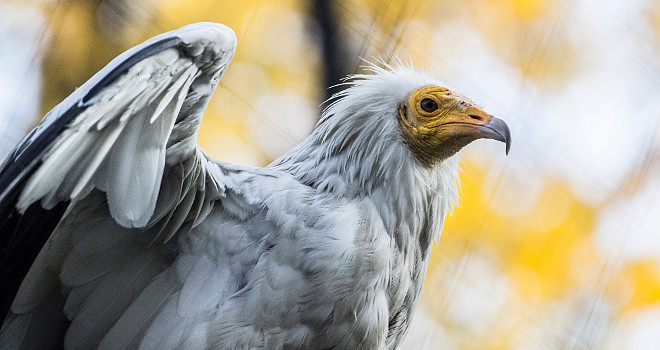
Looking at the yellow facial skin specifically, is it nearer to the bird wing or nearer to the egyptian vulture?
the egyptian vulture

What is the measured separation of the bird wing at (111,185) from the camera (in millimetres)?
1402

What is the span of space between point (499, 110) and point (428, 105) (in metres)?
1.70

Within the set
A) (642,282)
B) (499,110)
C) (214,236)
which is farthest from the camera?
(642,282)

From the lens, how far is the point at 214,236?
5.84 ft

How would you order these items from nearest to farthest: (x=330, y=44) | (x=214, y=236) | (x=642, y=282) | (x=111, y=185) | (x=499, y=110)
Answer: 1. (x=111, y=185)
2. (x=214, y=236)
3. (x=330, y=44)
4. (x=499, y=110)
5. (x=642, y=282)

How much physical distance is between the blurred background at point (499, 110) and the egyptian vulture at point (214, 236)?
807mm

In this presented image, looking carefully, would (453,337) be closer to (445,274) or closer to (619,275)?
(445,274)

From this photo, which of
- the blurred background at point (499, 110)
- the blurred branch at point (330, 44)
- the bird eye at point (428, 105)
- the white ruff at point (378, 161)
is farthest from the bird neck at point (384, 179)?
the blurred background at point (499, 110)

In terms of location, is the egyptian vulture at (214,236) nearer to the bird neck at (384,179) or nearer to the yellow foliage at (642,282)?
the bird neck at (384,179)

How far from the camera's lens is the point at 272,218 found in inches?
69.4

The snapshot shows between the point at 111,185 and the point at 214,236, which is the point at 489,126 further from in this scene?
the point at 111,185

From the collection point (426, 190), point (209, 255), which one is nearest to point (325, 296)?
point (209, 255)

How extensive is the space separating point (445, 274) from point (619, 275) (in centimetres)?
119

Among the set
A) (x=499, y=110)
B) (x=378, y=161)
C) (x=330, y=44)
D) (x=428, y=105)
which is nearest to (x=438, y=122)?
(x=428, y=105)
